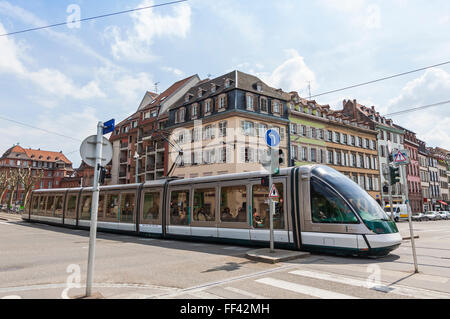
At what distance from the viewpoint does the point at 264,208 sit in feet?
35.9

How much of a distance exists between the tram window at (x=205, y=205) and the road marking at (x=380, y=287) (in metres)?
6.10

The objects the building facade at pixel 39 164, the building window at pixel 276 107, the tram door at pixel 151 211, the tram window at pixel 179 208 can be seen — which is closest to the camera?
the tram window at pixel 179 208

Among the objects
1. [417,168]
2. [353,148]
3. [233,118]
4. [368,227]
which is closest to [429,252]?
[368,227]

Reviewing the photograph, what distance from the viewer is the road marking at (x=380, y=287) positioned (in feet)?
16.5

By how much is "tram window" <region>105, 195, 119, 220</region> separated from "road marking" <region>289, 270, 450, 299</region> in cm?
1256

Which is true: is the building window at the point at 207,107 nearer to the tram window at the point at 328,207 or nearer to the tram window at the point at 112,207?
the tram window at the point at 112,207

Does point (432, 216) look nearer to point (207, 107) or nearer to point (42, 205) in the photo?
point (207, 107)

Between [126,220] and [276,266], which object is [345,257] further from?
[126,220]

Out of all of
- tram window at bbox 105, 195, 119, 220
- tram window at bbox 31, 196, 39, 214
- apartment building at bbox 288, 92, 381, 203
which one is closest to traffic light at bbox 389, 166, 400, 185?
tram window at bbox 105, 195, 119, 220

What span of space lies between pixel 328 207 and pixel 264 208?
2378 millimetres

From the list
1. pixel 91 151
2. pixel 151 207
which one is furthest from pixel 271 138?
pixel 151 207

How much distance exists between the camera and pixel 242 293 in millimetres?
5199

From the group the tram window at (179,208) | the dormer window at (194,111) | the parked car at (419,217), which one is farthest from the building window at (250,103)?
the parked car at (419,217)
